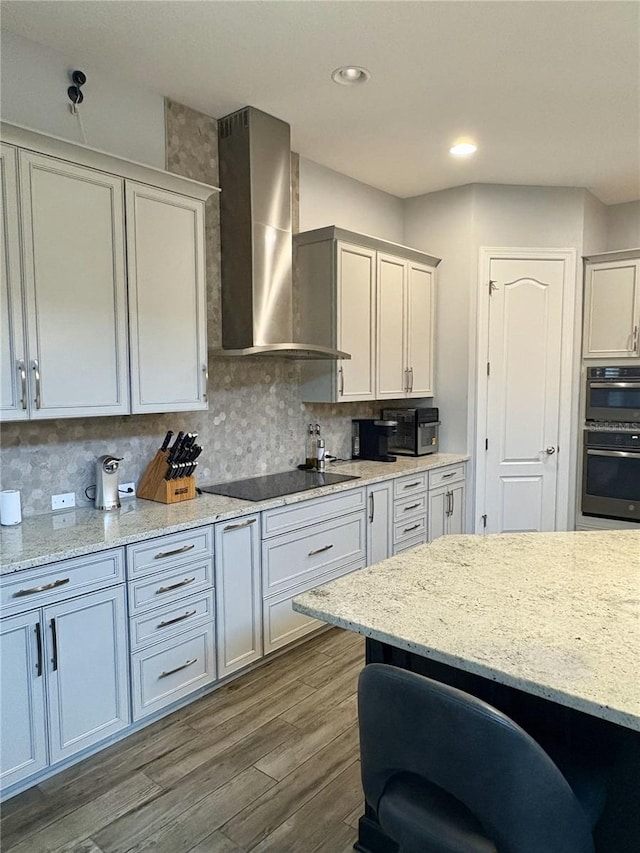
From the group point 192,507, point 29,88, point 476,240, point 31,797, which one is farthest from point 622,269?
point 31,797

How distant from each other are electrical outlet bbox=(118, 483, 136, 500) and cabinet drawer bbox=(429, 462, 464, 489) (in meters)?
2.06

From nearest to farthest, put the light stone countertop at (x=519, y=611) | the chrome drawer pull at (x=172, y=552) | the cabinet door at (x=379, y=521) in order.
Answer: the light stone countertop at (x=519, y=611), the chrome drawer pull at (x=172, y=552), the cabinet door at (x=379, y=521)

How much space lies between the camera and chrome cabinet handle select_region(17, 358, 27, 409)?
214 centimetres

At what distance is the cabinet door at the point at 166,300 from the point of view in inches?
99.0

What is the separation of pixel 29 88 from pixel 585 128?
9.73 feet

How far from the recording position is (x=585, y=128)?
3.29 metres

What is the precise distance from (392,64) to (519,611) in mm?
2434

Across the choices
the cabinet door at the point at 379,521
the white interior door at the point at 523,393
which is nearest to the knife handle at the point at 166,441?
the cabinet door at the point at 379,521

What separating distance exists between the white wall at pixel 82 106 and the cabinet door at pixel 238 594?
187cm

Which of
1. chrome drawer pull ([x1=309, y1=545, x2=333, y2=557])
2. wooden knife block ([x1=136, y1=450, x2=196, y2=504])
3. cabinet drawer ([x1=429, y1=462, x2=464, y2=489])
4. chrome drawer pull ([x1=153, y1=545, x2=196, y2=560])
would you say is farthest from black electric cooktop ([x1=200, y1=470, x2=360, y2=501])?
cabinet drawer ([x1=429, y1=462, x2=464, y2=489])

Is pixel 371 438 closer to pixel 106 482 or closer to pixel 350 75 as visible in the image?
pixel 106 482

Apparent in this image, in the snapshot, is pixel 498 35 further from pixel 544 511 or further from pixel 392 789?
pixel 544 511

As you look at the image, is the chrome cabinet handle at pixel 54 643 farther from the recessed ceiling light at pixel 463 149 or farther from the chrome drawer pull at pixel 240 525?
the recessed ceiling light at pixel 463 149

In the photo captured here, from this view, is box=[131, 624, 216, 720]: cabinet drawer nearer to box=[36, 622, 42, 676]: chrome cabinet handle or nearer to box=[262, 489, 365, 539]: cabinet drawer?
box=[36, 622, 42, 676]: chrome cabinet handle
